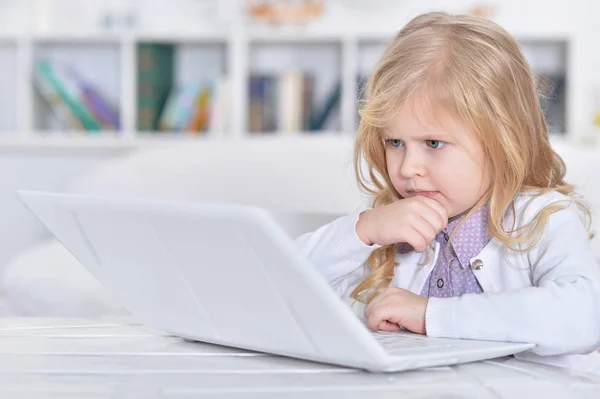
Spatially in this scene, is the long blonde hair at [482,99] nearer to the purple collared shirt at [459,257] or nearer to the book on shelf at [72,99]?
the purple collared shirt at [459,257]

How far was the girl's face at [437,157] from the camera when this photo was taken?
1096mm

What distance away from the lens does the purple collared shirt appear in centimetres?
114

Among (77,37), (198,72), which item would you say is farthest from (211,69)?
(77,37)

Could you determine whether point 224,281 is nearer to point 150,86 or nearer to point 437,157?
point 437,157

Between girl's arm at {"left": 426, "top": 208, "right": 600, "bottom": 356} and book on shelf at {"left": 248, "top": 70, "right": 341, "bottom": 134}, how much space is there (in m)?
2.48

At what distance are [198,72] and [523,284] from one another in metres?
2.72

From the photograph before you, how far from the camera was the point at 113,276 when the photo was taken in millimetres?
892

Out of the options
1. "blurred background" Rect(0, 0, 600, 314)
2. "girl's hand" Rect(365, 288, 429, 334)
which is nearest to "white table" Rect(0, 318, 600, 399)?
"girl's hand" Rect(365, 288, 429, 334)

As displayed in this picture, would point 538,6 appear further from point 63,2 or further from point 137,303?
point 137,303

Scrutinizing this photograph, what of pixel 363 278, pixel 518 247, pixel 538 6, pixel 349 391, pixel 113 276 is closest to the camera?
pixel 349 391

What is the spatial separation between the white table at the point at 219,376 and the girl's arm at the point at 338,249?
0.31 m

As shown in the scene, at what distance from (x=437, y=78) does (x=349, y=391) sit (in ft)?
1.86

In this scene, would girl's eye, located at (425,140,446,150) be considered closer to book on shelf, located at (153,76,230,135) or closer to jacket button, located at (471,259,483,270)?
jacket button, located at (471,259,483,270)

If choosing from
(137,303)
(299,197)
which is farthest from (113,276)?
(299,197)
